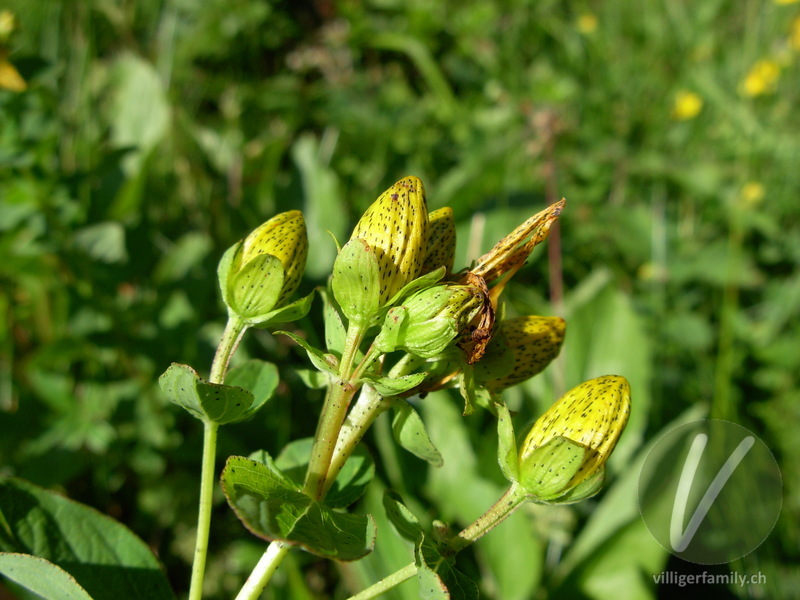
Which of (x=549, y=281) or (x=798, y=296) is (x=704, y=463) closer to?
(x=549, y=281)

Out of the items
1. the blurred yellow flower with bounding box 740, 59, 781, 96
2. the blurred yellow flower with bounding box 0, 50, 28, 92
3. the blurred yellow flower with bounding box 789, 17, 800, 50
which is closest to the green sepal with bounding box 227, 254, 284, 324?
the blurred yellow flower with bounding box 0, 50, 28, 92

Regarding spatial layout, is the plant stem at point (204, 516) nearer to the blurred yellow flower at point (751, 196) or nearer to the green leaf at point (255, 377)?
the green leaf at point (255, 377)

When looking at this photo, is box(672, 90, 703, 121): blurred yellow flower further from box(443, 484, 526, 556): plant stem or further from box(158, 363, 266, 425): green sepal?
box(158, 363, 266, 425): green sepal

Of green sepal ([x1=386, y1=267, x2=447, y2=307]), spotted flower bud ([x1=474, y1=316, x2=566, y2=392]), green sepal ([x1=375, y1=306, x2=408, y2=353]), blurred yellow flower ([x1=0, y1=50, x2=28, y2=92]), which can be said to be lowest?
spotted flower bud ([x1=474, y1=316, x2=566, y2=392])

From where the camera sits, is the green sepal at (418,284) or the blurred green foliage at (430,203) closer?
the green sepal at (418,284)

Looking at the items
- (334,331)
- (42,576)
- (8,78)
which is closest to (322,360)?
(334,331)

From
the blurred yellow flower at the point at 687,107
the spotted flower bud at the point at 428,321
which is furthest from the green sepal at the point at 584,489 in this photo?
the blurred yellow flower at the point at 687,107

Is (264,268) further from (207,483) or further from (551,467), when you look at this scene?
(551,467)
